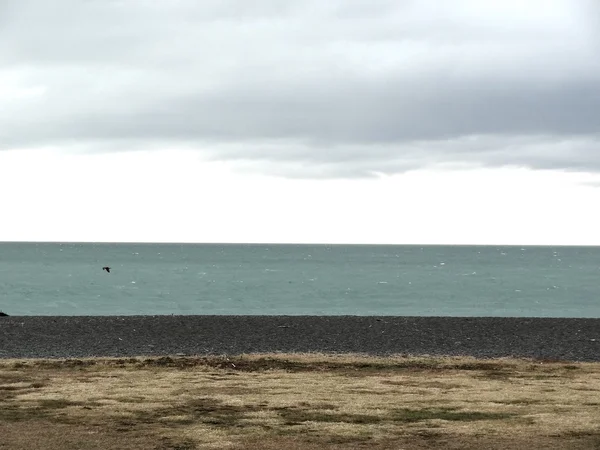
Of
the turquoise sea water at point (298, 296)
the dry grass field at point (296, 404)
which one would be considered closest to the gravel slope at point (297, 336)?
the dry grass field at point (296, 404)

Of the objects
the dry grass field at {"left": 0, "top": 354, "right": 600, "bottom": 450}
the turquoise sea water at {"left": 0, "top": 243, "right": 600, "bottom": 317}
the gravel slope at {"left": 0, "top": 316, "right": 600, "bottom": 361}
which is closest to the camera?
the dry grass field at {"left": 0, "top": 354, "right": 600, "bottom": 450}

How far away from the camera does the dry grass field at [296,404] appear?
1494 cm

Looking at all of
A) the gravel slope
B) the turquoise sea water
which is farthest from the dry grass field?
the turquoise sea water

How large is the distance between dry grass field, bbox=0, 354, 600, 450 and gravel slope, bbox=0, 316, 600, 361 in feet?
19.0

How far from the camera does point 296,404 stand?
18.4 m

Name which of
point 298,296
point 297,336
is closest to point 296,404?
point 297,336

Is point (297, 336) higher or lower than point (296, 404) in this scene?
higher

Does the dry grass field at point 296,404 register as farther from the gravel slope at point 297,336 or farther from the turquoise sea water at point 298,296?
the turquoise sea water at point 298,296

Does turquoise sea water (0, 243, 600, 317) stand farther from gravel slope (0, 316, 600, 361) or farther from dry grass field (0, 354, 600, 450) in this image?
dry grass field (0, 354, 600, 450)

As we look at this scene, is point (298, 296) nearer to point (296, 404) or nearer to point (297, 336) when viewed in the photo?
point (297, 336)

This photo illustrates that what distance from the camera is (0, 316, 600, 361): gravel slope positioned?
32.2 metres

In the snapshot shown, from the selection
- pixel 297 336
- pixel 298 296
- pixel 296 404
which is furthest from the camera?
pixel 298 296

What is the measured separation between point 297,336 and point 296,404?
19184mm

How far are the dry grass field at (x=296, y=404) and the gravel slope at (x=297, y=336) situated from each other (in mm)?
5777
